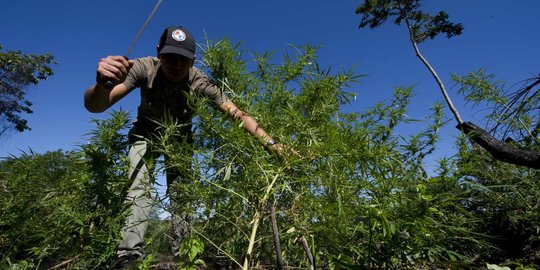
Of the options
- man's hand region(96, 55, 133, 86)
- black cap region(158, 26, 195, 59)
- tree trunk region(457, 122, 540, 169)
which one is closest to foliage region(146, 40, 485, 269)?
man's hand region(96, 55, 133, 86)

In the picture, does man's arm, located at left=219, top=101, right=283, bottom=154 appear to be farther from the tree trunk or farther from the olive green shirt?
the tree trunk

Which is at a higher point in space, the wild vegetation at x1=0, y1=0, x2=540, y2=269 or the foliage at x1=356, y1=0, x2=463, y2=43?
the foliage at x1=356, y1=0, x2=463, y2=43

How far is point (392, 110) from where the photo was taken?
205cm

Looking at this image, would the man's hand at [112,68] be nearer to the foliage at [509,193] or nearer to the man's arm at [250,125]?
the man's arm at [250,125]

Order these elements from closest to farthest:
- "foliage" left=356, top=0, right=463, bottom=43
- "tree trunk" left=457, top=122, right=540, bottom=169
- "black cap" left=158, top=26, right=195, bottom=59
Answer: "black cap" left=158, top=26, right=195, bottom=59, "tree trunk" left=457, top=122, right=540, bottom=169, "foliage" left=356, top=0, right=463, bottom=43

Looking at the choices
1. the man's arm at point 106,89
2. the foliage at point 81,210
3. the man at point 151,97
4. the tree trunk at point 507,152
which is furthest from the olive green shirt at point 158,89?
the tree trunk at point 507,152

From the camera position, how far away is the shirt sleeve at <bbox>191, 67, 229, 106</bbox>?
178 cm

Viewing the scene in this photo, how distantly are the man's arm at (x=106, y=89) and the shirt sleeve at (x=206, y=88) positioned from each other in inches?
16.1

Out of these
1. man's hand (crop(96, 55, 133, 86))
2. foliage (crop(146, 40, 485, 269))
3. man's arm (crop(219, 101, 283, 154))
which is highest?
man's hand (crop(96, 55, 133, 86))

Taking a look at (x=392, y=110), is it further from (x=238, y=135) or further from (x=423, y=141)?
(x=238, y=135)

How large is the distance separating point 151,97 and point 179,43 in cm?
52

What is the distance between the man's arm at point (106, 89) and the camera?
5.09ft

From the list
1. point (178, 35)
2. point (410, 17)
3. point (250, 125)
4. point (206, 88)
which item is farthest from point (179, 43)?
point (410, 17)

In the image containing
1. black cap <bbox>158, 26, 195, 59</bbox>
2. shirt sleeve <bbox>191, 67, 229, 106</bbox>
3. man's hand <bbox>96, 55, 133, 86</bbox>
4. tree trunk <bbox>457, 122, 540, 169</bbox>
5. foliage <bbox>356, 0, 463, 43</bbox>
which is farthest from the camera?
foliage <bbox>356, 0, 463, 43</bbox>
